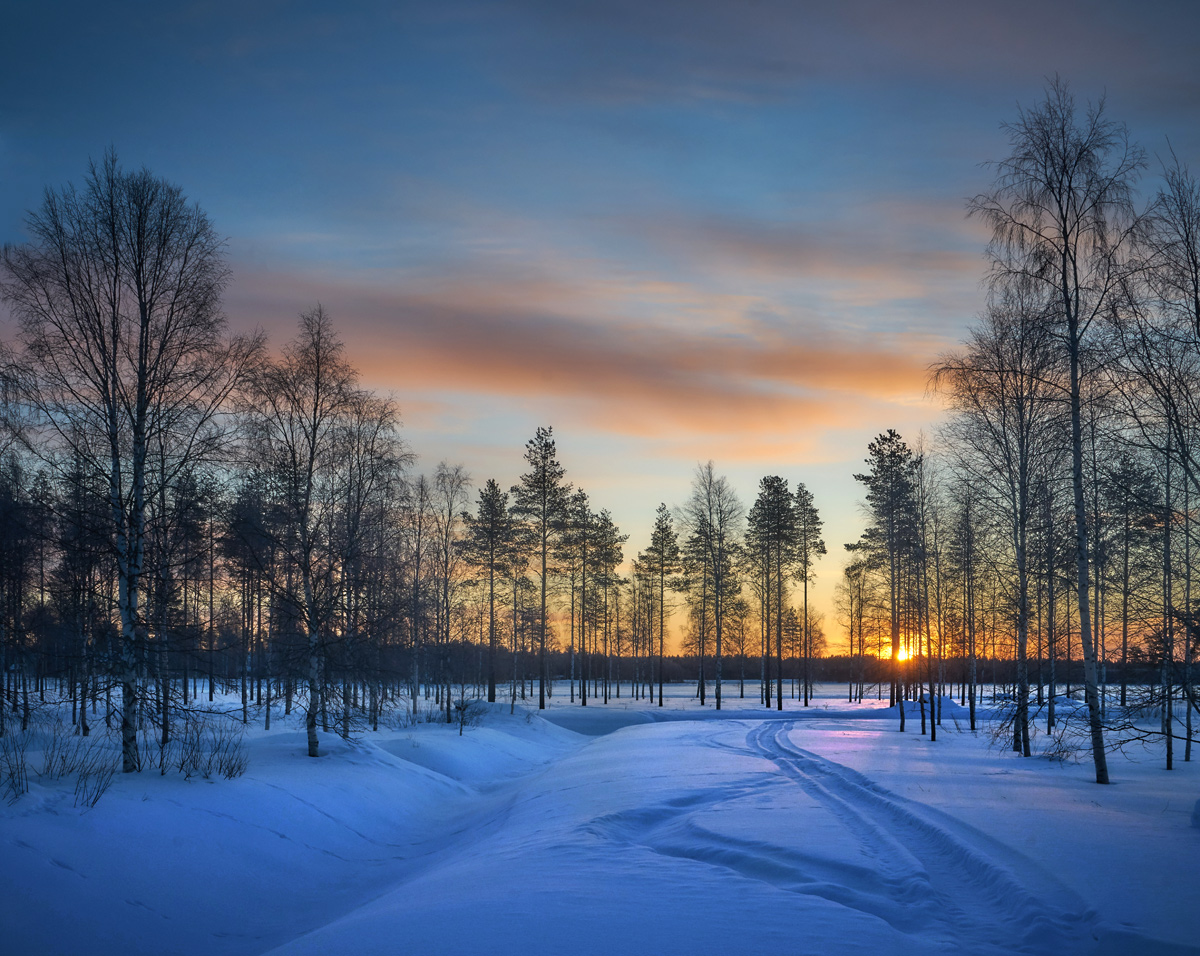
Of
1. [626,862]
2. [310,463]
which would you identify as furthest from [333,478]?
[626,862]

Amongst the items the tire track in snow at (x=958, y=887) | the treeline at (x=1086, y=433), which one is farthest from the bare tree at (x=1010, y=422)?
the tire track in snow at (x=958, y=887)

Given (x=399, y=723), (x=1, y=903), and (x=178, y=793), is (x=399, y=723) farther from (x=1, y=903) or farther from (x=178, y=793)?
(x=1, y=903)

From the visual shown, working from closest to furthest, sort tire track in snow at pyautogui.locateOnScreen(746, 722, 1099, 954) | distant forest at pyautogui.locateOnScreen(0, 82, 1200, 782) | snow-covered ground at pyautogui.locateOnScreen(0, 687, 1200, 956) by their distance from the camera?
tire track in snow at pyautogui.locateOnScreen(746, 722, 1099, 954), snow-covered ground at pyautogui.locateOnScreen(0, 687, 1200, 956), distant forest at pyautogui.locateOnScreen(0, 82, 1200, 782)

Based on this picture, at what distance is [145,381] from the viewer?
43.1 feet

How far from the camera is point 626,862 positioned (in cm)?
823

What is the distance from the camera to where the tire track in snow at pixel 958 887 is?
5.89 m

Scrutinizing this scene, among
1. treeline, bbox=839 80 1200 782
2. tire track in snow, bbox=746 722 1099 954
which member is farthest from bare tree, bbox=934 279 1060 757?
tire track in snow, bbox=746 722 1099 954

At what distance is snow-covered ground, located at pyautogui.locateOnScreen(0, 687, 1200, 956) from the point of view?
6016mm

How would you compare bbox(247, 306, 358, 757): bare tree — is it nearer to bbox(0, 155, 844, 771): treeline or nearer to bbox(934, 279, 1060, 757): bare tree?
bbox(0, 155, 844, 771): treeline

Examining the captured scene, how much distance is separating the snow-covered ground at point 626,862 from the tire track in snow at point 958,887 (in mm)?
31

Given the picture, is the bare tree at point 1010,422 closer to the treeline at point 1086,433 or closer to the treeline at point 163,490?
the treeline at point 1086,433

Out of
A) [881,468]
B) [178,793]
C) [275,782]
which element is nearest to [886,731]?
[881,468]

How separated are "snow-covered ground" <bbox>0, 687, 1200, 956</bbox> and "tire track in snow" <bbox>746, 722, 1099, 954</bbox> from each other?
0.03m

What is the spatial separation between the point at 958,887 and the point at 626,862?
351cm
